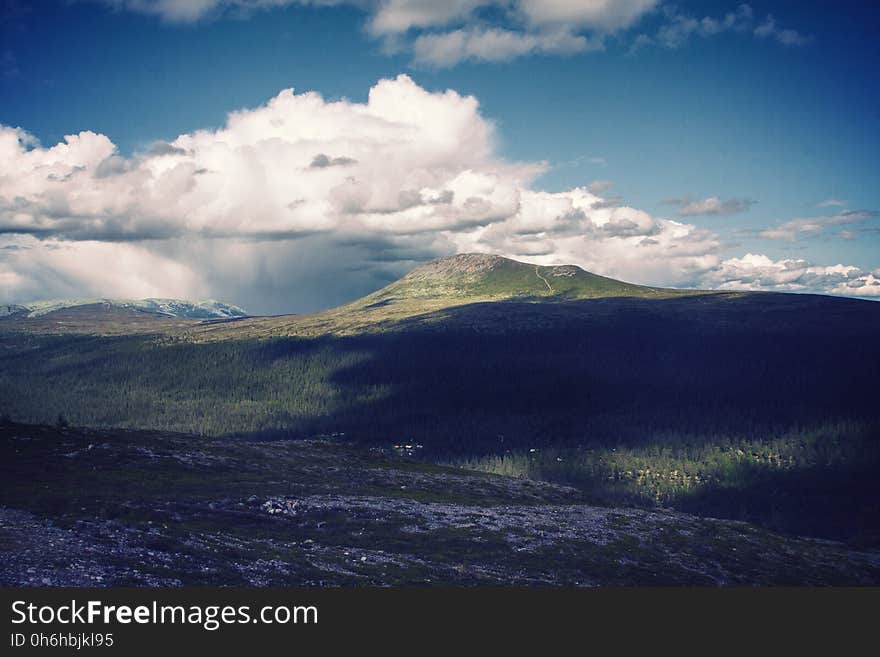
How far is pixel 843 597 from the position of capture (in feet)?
161

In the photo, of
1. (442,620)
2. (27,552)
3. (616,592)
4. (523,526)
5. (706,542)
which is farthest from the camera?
(706,542)

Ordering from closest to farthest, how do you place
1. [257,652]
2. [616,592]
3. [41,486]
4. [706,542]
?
[257,652]
[616,592]
[41,486]
[706,542]

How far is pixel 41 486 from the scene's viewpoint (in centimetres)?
7706

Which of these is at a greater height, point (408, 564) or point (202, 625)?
point (202, 625)

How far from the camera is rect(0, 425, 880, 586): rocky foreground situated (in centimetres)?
4875

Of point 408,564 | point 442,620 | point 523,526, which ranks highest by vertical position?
point 442,620

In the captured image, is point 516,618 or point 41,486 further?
point 41,486

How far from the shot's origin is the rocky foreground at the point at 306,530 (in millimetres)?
48750

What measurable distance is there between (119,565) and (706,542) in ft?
293

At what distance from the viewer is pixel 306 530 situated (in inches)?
2906

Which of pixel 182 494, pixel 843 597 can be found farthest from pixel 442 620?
pixel 182 494

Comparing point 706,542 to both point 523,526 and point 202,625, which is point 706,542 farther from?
point 202,625

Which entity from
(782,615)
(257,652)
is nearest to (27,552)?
(257,652)

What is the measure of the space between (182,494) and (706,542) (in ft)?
269
